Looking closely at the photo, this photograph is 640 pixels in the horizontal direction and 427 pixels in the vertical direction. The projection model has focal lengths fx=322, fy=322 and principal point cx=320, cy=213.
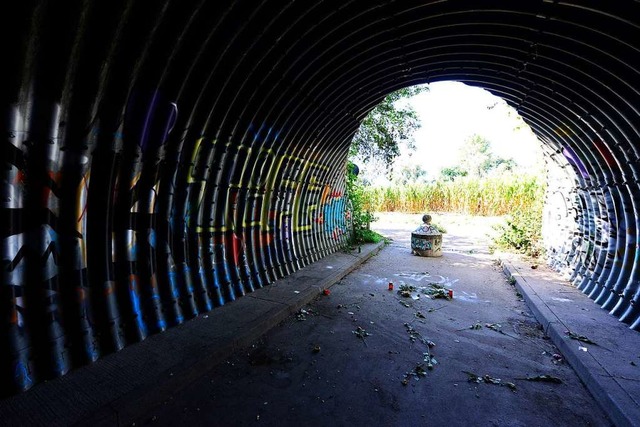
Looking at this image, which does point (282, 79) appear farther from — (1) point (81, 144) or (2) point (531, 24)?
(2) point (531, 24)

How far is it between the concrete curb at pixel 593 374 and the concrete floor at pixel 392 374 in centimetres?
11

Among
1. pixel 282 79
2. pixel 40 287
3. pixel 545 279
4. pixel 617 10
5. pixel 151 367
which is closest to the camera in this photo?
pixel 40 287

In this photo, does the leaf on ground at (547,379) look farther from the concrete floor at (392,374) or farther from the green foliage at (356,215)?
the green foliage at (356,215)

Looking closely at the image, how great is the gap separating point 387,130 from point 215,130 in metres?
12.4

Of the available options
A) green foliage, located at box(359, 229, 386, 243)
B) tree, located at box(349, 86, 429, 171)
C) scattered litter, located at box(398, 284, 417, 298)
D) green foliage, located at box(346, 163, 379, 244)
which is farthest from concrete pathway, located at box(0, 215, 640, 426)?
tree, located at box(349, 86, 429, 171)

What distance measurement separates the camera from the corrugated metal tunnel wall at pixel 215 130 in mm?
3080

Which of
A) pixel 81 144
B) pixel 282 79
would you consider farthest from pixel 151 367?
pixel 282 79

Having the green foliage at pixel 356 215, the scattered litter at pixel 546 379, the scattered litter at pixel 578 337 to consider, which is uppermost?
the green foliage at pixel 356 215

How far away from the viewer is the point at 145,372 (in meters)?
3.43

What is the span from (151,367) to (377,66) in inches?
262

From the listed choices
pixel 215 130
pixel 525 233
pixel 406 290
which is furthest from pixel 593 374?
pixel 525 233

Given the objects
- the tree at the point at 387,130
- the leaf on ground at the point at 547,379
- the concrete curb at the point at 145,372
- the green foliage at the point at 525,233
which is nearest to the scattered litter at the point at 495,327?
the leaf on ground at the point at 547,379

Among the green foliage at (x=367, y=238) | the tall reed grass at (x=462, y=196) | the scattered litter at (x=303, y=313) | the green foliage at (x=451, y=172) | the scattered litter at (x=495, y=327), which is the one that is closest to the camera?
the scattered litter at (x=495, y=327)

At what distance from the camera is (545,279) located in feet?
25.7
